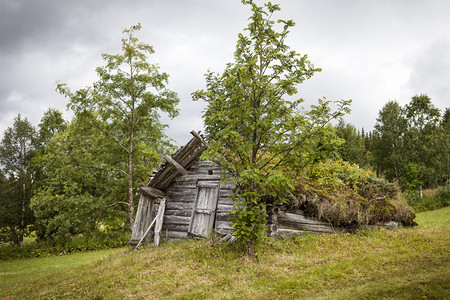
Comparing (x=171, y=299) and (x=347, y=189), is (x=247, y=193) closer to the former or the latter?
(x=171, y=299)

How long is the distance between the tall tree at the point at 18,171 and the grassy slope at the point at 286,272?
13829mm

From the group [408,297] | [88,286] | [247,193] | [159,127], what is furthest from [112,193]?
[408,297]

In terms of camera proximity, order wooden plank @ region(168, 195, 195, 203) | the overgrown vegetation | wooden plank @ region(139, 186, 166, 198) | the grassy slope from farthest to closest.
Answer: wooden plank @ region(168, 195, 195, 203) < wooden plank @ region(139, 186, 166, 198) < the overgrown vegetation < the grassy slope

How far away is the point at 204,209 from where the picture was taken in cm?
1152

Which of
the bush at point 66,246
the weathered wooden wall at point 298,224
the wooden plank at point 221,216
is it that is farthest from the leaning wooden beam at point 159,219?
the bush at point 66,246

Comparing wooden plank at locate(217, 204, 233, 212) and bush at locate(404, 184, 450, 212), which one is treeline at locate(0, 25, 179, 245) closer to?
wooden plank at locate(217, 204, 233, 212)

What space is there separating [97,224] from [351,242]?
19.2 meters

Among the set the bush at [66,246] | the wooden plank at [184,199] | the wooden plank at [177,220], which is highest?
the wooden plank at [184,199]

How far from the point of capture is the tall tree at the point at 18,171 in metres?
21.3

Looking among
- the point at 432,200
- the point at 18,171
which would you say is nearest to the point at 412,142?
the point at 432,200

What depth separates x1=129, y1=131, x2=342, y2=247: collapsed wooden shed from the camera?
1073 centimetres

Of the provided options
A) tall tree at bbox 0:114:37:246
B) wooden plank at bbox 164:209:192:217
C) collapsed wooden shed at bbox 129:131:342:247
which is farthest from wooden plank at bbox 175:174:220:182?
tall tree at bbox 0:114:37:246

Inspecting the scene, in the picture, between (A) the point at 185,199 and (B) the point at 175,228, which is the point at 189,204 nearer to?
(A) the point at 185,199

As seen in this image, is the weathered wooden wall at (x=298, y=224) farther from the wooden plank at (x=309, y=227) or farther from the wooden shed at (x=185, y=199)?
the wooden shed at (x=185, y=199)
